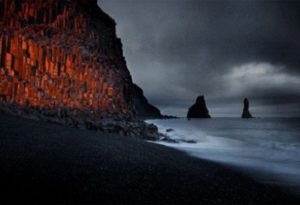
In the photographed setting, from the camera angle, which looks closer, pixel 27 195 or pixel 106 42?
pixel 27 195

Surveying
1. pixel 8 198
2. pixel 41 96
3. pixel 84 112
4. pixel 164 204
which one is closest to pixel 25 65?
pixel 41 96

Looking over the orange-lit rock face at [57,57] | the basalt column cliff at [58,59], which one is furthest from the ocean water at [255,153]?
the orange-lit rock face at [57,57]

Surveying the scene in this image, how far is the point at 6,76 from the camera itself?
8875 mm

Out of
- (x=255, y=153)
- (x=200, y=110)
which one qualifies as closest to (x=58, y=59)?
(x=255, y=153)

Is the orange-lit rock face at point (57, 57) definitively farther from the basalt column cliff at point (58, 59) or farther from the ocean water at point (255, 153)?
the ocean water at point (255, 153)

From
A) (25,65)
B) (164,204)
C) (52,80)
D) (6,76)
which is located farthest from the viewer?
(52,80)

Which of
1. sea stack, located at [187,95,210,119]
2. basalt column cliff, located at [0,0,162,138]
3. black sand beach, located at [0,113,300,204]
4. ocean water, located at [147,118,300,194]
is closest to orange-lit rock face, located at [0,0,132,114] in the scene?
basalt column cliff, located at [0,0,162,138]

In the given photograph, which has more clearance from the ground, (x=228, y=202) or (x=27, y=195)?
(x=27, y=195)

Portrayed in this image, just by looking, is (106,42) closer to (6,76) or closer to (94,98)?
(94,98)

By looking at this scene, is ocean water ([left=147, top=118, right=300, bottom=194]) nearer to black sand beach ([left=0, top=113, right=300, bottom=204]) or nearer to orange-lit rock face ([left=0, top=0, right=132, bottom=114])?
black sand beach ([left=0, top=113, right=300, bottom=204])

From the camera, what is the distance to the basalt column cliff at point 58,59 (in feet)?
30.8

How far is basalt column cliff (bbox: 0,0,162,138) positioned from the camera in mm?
9398

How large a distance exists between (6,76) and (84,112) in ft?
→ 18.1

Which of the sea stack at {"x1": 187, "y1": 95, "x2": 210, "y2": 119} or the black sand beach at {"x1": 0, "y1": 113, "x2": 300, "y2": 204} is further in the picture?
the sea stack at {"x1": 187, "y1": 95, "x2": 210, "y2": 119}
